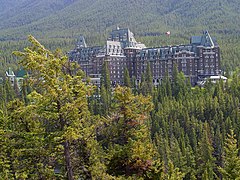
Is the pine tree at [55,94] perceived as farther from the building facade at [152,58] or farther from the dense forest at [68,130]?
the building facade at [152,58]

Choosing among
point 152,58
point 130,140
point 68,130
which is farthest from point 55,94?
point 152,58

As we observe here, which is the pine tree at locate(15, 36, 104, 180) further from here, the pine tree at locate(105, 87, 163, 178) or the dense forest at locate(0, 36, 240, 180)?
the pine tree at locate(105, 87, 163, 178)

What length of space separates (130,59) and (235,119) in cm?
4763

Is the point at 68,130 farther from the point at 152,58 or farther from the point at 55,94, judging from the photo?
the point at 152,58

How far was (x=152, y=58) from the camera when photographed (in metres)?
102

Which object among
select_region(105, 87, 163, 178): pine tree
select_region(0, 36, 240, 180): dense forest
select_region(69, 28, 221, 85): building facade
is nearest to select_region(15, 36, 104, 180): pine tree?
select_region(0, 36, 240, 180): dense forest

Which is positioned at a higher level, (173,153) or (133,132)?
(133,132)

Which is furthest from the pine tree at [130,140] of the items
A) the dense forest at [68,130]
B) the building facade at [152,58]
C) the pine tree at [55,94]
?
the building facade at [152,58]

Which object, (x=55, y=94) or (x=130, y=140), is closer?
(x=55, y=94)

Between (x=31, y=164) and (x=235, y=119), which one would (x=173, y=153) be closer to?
(x=235, y=119)

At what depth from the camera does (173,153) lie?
173 ft

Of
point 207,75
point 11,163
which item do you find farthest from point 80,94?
point 207,75

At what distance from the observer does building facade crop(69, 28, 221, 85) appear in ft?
316

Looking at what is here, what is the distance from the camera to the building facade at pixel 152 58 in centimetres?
9638
